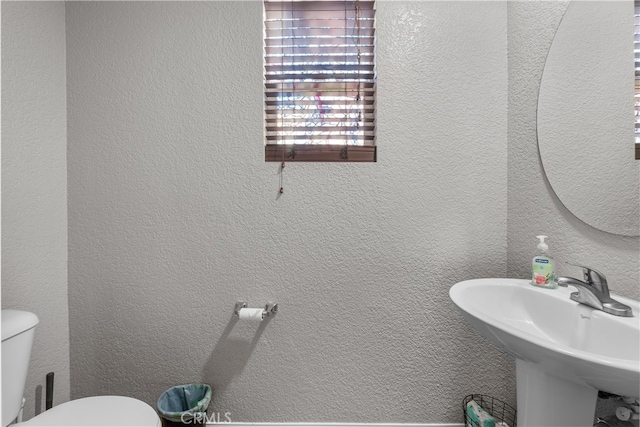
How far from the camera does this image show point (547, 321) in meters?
0.96

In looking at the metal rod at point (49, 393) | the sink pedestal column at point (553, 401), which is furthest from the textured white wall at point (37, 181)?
the sink pedestal column at point (553, 401)

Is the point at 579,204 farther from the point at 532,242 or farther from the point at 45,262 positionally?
the point at 45,262

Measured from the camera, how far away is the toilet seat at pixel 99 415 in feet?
3.04

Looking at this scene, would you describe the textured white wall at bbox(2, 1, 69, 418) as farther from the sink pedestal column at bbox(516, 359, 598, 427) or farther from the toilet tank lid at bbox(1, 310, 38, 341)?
the sink pedestal column at bbox(516, 359, 598, 427)

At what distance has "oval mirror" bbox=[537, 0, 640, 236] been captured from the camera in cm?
87

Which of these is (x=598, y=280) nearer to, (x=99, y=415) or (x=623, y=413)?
(x=623, y=413)

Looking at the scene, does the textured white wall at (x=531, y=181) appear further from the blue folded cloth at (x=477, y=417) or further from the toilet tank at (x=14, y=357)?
the toilet tank at (x=14, y=357)

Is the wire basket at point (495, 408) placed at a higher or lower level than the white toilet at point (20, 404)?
lower

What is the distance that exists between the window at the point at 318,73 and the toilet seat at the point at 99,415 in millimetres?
1116

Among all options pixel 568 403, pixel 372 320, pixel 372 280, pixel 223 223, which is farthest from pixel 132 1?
pixel 568 403

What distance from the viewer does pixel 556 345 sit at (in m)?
0.65

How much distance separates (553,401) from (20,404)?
5.56 ft

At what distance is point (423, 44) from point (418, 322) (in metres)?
1.24

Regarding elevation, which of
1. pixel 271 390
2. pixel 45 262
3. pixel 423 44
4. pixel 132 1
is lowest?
pixel 271 390
